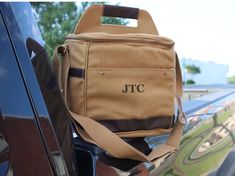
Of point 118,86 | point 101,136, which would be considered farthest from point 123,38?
point 101,136

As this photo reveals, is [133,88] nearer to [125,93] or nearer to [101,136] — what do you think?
[125,93]

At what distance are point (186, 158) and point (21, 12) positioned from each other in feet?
2.39

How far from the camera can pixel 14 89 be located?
806 millimetres

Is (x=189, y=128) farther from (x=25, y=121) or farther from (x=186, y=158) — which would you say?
(x=25, y=121)

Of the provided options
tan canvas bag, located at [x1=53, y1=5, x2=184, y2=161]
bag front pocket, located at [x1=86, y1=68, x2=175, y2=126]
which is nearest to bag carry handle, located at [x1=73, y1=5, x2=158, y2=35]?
tan canvas bag, located at [x1=53, y1=5, x2=184, y2=161]

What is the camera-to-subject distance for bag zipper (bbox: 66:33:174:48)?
101cm

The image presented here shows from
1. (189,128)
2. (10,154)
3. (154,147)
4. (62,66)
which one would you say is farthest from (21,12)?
(189,128)

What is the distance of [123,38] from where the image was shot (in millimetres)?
1023

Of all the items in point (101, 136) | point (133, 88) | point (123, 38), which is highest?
point (123, 38)

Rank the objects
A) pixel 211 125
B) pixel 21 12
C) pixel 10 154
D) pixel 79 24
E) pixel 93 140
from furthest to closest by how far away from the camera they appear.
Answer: pixel 211 125 < pixel 79 24 < pixel 93 140 < pixel 21 12 < pixel 10 154

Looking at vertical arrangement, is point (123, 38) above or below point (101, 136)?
above

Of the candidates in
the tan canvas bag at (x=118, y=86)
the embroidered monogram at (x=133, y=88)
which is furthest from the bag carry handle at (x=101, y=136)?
the embroidered monogram at (x=133, y=88)

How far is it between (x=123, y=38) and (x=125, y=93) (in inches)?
6.8

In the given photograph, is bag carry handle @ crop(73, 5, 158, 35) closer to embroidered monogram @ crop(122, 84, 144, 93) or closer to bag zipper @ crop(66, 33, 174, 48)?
bag zipper @ crop(66, 33, 174, 48)
